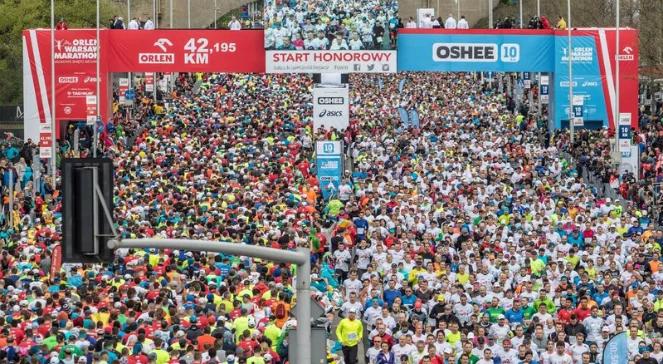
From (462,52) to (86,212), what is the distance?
4000 centimetres

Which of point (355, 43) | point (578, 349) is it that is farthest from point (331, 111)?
point (578, 349)

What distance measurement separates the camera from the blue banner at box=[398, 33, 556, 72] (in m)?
52.7

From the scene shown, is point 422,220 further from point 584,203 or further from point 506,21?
point 506,21

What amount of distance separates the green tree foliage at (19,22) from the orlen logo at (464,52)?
28676 millimetres

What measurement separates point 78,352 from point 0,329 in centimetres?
158

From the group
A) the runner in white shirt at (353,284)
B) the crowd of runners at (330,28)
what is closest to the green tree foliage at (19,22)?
the crowd of runners at (330,28)

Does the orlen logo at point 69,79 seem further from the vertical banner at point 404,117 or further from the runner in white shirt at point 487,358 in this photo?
the runner in white shirt at point 487,358

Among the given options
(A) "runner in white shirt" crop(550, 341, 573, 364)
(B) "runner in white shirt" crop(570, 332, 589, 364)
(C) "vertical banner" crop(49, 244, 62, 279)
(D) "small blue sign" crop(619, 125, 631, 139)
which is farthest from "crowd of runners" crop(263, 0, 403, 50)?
(A) "runner in white shirt" crop(550, 341, 573, 364)

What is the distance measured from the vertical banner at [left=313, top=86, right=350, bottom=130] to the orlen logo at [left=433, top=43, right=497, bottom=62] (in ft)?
15.0

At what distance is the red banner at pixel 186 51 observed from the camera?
52562 millimetres

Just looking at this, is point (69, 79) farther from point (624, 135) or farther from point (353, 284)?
point (353, 284)

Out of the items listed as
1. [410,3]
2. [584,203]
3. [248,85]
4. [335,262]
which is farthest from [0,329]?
[410,3]

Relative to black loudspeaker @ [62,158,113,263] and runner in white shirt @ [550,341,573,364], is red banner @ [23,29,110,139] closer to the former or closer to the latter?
runner in white shirt @ [550,341,573,364]

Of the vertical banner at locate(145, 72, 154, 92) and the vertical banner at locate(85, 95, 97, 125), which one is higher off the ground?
the vertical banner at locate(145, 72, 154, 92)
